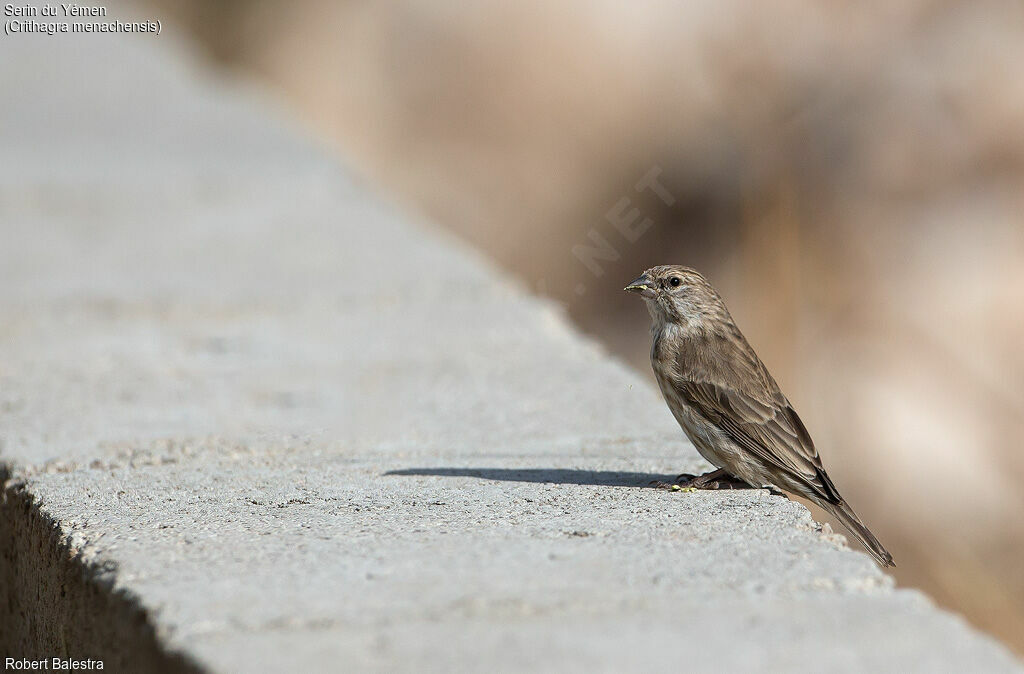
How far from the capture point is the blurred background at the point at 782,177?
713cm

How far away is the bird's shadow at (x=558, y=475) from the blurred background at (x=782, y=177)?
3.74 metres

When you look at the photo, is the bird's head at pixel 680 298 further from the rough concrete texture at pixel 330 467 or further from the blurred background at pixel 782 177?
the blurred background at pixel 782 177

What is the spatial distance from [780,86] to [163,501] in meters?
5.87

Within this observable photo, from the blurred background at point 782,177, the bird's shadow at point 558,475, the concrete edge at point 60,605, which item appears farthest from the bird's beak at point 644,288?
the blurred background at point 782,177

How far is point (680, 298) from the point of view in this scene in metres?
3.46

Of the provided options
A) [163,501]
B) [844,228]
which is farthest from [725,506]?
[844,228]

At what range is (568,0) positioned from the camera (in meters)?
8.53

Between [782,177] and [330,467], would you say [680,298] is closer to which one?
[330,467]

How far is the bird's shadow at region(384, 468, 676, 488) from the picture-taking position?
3.01m

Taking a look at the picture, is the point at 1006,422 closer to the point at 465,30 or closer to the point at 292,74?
the point at 465,30

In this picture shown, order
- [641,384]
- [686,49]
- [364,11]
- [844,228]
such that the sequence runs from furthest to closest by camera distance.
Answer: [364,11]
[686,49]
[844,228]
[641,384]

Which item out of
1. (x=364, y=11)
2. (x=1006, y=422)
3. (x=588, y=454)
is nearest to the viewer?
(x=588, y=454)

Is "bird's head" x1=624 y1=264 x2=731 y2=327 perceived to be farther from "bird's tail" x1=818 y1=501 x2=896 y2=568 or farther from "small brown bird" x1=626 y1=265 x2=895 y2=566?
"bird's tail" x1=818 y1=501 x2=896 y2=568

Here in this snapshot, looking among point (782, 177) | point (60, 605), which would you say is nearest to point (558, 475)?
point (60, 605)
